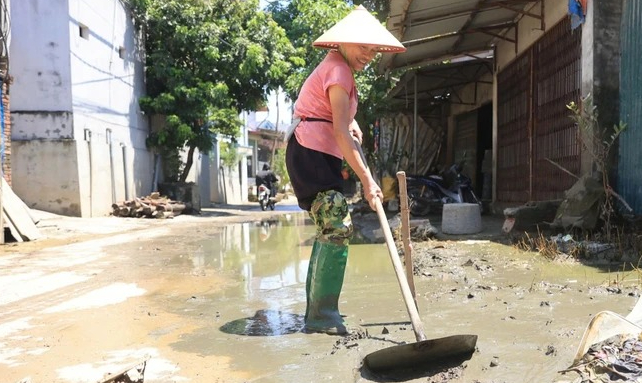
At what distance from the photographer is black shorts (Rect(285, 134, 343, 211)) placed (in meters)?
2.93

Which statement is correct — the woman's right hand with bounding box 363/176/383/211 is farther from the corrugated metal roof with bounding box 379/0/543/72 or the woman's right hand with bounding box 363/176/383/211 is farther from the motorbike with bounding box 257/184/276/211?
the motorbike with bounding box 257/184/276/211

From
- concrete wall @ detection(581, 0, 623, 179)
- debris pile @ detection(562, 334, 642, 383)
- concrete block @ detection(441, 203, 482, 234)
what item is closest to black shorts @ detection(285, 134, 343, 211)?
debris pile @ detection(562, 334, 642, 383)

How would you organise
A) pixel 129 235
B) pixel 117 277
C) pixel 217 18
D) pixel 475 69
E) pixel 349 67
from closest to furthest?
pixel 349 67 < pixel 117 277 < pixel 129 235 < pixel 475 69 < pixel 217 18

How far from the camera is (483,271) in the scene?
446 cm

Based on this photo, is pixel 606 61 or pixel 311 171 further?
pixel 606 61

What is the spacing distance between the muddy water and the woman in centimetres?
27

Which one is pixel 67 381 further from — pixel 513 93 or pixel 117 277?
pixel 513 93

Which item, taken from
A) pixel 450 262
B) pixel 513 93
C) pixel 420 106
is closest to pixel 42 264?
pixel 450 262

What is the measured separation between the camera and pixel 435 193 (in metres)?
10.0

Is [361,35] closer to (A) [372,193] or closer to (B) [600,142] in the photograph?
(A) [372,193]

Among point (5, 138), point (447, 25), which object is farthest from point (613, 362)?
point (5, 138)

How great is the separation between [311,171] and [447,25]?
6317 mm

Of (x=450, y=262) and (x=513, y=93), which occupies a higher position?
(x=513, y=93)

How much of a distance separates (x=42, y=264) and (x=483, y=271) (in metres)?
4.41
